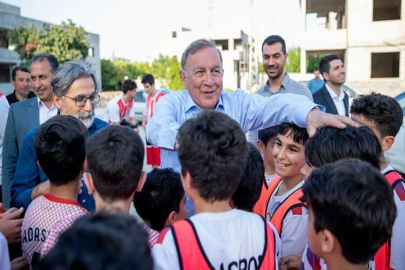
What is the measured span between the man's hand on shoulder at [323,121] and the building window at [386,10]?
22.8 meters

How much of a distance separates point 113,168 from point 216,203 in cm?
46

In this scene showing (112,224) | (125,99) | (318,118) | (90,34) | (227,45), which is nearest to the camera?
(112,224)

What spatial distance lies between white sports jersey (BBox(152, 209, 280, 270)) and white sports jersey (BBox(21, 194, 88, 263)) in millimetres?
614

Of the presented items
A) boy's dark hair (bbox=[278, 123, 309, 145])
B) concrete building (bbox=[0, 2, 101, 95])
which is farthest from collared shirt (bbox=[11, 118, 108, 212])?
concrete building (bbox=[0, 2, 101, 95])

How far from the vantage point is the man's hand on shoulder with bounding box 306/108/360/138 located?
1.87m

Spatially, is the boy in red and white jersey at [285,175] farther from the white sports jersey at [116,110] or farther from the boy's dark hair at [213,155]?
the white sports jersey at [116,110]

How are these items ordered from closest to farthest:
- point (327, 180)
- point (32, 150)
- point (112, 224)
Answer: point (112, 224), point (327, 180), point (32, 150)

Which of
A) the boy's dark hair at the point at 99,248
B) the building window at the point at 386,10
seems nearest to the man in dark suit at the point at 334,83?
the boy's dark hair at the point at 99,248

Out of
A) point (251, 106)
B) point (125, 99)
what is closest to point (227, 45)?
point (125, 99)

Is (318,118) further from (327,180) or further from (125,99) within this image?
(125,99)

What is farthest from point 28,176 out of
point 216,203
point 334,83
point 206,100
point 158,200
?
point 334,83

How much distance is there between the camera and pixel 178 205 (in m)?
2.03

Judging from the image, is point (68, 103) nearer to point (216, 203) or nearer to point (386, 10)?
point (216, 203)

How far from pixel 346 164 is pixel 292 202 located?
62 centimetres
